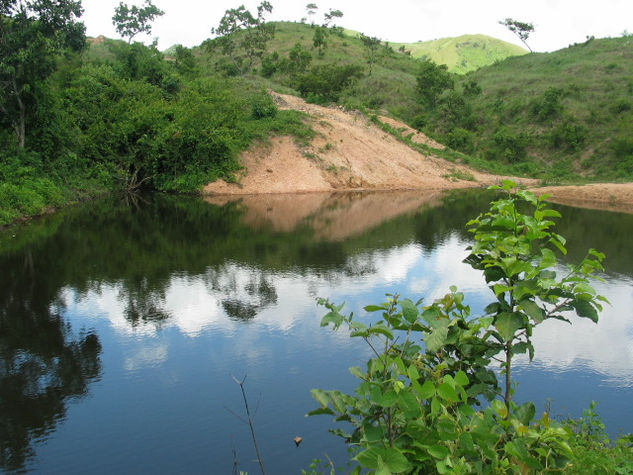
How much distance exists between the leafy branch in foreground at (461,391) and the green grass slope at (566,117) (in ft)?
118

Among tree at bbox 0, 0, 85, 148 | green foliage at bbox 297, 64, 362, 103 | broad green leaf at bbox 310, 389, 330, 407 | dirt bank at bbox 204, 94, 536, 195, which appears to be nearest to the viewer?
broad green leaf at bbox 310, 389, 330, 407

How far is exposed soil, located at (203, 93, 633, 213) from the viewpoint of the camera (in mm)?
30922

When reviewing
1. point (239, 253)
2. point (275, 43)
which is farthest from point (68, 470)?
point (275, 43)

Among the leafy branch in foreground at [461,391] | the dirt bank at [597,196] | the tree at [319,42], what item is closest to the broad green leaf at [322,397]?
the leafy branch in foreground at [461,391]

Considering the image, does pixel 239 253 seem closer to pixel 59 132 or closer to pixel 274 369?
pixel 274 369

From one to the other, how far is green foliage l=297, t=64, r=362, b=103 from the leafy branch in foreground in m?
39.9

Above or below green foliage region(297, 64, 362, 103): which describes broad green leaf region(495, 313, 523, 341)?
below

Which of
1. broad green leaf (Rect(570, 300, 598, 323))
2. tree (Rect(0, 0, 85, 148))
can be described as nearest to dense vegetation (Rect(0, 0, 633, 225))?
tree (Rect(0, 0, 85, 148))

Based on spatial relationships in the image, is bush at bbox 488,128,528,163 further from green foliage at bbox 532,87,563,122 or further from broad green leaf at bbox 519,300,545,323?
broad green leaf at bbox 519,300,545,323

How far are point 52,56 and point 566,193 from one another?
90.9ft

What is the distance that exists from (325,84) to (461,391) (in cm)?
4218

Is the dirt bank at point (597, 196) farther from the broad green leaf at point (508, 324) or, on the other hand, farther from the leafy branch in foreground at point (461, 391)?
the broad green leaf at point (508, 324)

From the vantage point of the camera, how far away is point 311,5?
78.0 m

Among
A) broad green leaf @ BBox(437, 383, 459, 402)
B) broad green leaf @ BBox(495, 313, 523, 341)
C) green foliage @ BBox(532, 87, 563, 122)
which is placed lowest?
broad green leaf @ BBox(437, 383, 459, 402)
